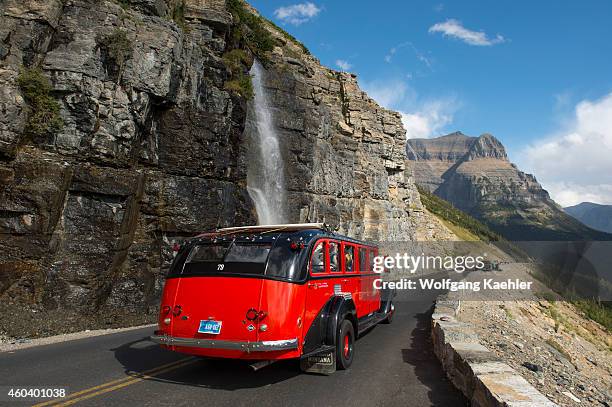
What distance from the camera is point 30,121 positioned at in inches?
574

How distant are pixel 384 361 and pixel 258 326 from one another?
372 centimetres

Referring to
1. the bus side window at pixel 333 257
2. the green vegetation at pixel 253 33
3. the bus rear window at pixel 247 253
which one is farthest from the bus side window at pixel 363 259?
the green vegetation at pixel 253 33

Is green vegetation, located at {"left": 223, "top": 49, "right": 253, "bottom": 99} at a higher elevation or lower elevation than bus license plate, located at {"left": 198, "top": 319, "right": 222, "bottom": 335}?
higher

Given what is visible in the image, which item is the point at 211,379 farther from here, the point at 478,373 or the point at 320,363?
the point at 478,373

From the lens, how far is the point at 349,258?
938 centimetres

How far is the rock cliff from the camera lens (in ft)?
44.5

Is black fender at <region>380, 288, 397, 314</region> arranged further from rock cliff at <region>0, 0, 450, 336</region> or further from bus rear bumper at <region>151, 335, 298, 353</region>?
rock cliff at <region>0, 0, 450, 336</region>

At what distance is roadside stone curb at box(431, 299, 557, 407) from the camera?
14.1 ft

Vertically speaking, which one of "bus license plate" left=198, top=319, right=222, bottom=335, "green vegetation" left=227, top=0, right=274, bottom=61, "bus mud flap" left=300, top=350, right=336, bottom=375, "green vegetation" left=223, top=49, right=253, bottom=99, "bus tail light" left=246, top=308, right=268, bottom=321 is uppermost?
"green vegetation" left=227, top=0, right=274, bottom=61

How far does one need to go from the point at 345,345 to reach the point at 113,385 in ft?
13.8

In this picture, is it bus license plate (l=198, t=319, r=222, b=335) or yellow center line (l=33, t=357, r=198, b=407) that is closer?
yellow center line (l=33, t=357, r=198, b=407)

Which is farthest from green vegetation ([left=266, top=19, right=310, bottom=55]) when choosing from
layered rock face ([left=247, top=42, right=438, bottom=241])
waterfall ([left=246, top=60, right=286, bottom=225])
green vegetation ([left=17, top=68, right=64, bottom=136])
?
green vegetation ([left=17, top=68, right=64, bottom=136])

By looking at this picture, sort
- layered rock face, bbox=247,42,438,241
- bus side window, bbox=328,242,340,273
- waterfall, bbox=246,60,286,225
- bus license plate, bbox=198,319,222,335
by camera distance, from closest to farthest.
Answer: bus license plate, bbox=198,319,222,335 → bus side window, bbox=328,242,340,273 → waterfall, bbox=246,60,286,225 → layered rock face, bbox=247,42,438,241

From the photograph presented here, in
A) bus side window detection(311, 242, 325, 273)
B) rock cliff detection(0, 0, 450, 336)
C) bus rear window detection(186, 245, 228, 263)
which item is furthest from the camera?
rock cliff detection(0, 0, 450, 336)
